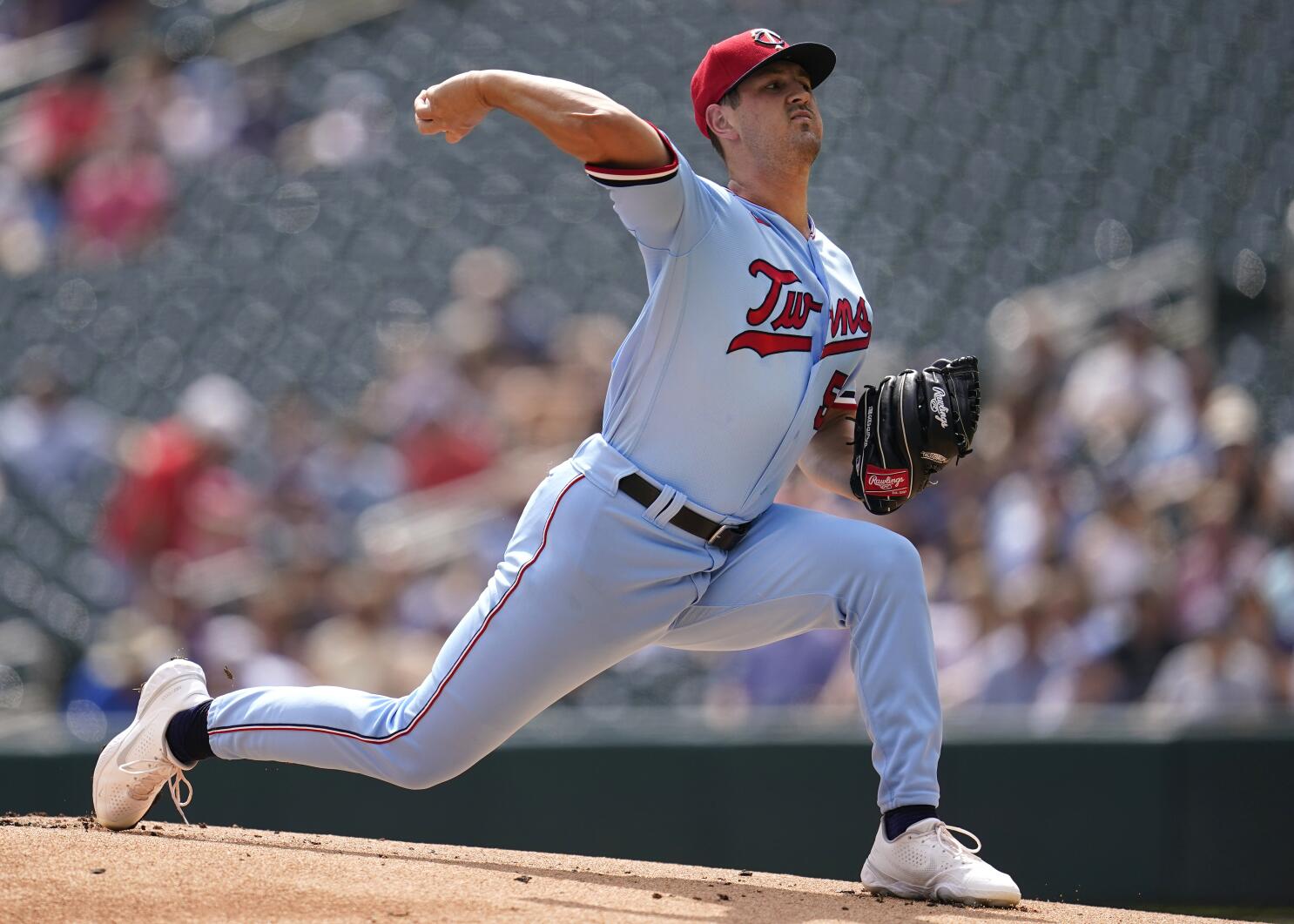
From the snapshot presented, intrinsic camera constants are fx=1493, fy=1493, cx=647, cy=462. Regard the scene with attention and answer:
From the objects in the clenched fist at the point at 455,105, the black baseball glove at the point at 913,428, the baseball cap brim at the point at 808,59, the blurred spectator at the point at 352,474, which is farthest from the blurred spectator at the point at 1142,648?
the clenched fist at the point at 455,105

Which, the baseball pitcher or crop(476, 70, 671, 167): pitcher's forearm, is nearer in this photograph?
crop(476, 70, 671, 167): pitcher's forearm

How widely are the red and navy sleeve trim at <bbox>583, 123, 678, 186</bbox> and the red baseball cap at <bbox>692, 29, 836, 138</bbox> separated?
1.35ft

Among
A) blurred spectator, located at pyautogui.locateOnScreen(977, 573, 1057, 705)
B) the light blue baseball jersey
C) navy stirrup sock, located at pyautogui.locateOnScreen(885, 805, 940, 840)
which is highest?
the light blue baseball jersey

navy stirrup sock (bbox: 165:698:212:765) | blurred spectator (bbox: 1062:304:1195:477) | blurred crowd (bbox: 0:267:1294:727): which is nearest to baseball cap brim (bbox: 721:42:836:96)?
navy stirrup sock (bbox: 165:698:212:765)

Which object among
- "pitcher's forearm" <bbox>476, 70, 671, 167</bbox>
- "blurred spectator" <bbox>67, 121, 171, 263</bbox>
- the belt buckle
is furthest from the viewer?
"blurred spectator" <bbox>67, 121, 171, 263</bbox>

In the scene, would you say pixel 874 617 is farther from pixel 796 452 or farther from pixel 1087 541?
pixel 1087 541

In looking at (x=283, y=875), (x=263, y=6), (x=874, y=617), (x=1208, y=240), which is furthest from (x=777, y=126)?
(x=263, y=6)

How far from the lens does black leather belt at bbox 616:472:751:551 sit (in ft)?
9.30

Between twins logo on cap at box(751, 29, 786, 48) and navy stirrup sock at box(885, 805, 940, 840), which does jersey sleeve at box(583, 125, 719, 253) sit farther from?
navy stirrup sock at box(885, 805, 940, 840)

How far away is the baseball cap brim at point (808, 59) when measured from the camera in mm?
2971

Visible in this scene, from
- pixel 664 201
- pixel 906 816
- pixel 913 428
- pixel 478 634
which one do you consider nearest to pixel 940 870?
pixel 906 816

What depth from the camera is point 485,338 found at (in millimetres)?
7066

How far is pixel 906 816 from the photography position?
282cm

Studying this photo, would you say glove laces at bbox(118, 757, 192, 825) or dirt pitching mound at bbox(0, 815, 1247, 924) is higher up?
dirt pitching mound at bbox(0, 815, 1247, 924)
